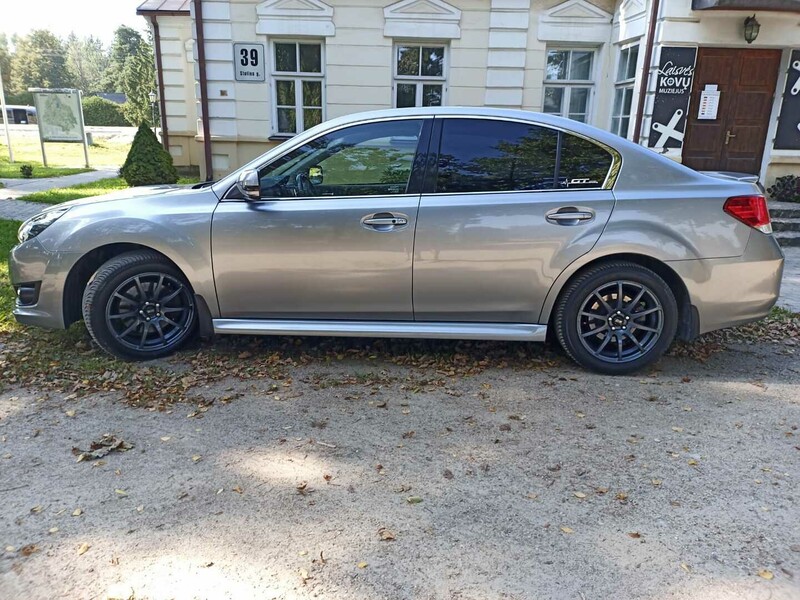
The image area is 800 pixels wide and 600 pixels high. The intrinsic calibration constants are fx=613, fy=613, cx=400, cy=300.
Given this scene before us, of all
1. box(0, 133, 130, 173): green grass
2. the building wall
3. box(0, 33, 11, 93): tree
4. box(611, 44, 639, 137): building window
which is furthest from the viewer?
box(0, 33, 11, 93): tree

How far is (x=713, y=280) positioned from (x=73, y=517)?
395 centimetres

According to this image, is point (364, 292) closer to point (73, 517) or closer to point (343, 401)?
point (343, 401)

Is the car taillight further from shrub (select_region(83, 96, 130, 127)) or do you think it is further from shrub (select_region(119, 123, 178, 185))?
shrub (select_region(83, 96, 130, 127))

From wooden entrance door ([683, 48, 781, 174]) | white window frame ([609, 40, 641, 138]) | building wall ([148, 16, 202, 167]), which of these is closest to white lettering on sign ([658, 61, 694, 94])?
wooden entrance door ([683, 48, 781, 174])

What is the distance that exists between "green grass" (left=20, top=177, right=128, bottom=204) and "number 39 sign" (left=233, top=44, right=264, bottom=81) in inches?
131

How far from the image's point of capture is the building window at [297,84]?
37.9 feet

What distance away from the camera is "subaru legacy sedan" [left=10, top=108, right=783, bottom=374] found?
404cm

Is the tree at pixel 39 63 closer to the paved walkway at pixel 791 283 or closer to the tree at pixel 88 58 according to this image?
the tree at pixel 88 58

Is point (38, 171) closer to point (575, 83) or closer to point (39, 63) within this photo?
point (575, 83)

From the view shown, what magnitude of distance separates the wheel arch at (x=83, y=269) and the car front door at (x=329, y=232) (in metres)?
0.49

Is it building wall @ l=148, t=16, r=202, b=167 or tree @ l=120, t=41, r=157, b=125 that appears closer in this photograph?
building wall @ l=148, t=16, r=202, b=167

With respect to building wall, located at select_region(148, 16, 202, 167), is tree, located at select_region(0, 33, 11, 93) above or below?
above

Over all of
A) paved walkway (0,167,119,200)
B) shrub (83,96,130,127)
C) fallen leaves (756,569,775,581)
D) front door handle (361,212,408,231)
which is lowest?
fallen leaves (756,569,775,581)

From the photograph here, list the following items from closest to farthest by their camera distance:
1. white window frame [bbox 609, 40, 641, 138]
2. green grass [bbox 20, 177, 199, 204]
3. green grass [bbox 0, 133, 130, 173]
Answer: white window frame [bbox 609, 40, 641, 138]
green grass [bbox 20, 177, 199, 204]
green grass [bbox 0, 133, 130, 173]
